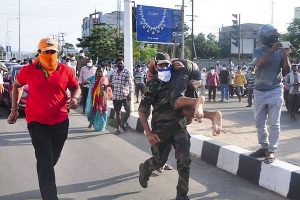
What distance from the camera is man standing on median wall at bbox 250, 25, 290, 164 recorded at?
238 inches

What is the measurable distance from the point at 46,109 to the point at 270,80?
10.1 feet

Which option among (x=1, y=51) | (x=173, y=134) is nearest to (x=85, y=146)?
(x=173, y=134)

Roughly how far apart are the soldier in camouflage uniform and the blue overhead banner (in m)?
8.80

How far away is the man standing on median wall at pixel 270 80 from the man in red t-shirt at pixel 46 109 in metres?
2.76

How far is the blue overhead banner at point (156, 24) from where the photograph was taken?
542 inches

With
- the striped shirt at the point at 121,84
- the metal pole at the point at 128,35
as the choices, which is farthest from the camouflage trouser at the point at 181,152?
the metal pole at the point at 128,35

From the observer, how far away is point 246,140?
8.91m

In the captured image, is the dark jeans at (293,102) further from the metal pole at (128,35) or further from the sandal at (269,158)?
the sandal at (269,158)

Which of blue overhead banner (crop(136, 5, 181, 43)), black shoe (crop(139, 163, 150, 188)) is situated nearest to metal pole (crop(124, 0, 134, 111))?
blue overhead banner (crop(136, 5, 181, 43))

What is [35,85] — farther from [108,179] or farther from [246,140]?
[246,140]

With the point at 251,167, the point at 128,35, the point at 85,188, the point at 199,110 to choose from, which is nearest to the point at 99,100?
the point at 128,35

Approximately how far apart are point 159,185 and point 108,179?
29.5 inches

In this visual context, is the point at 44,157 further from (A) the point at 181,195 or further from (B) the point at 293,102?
(B) the point at 293,102

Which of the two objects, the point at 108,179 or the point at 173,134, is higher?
the point at 173,134
